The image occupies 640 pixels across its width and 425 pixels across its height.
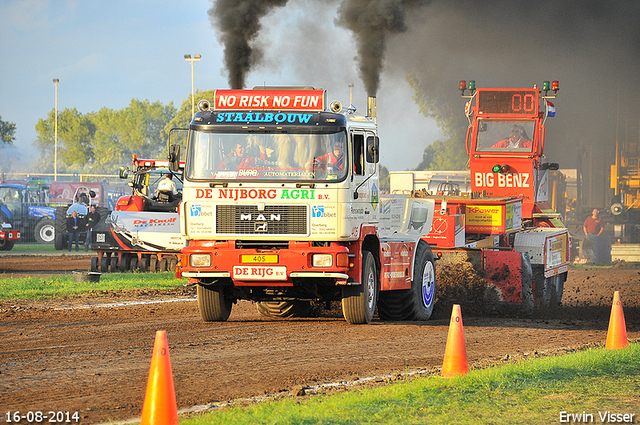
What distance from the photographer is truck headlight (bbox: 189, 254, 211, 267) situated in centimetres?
1124

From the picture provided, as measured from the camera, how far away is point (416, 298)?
13.0 m

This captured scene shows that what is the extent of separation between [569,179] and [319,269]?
1085 inches

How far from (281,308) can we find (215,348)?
362 cm

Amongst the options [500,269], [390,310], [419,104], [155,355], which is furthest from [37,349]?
[419,104]

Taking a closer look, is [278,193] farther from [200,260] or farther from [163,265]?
[163,265]

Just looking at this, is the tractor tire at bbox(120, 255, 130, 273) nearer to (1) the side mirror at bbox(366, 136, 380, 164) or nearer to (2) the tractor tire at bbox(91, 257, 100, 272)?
(2) the tractor tire at bbox(91, 257, 100, 272)

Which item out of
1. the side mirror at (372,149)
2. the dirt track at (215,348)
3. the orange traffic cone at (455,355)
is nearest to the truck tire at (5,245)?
the dirt track at (215,348)

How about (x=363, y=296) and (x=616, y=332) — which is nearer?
(x=616, y=332)

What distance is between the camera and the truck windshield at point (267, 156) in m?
11.1

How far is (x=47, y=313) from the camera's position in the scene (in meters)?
13.5

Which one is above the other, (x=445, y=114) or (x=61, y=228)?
(x=445, y=114)

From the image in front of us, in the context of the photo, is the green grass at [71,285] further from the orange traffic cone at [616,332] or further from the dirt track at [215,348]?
the orange traffic cone at [616,332]

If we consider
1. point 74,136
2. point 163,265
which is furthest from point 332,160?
point 74,136

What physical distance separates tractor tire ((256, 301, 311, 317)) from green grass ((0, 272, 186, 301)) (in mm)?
5042
